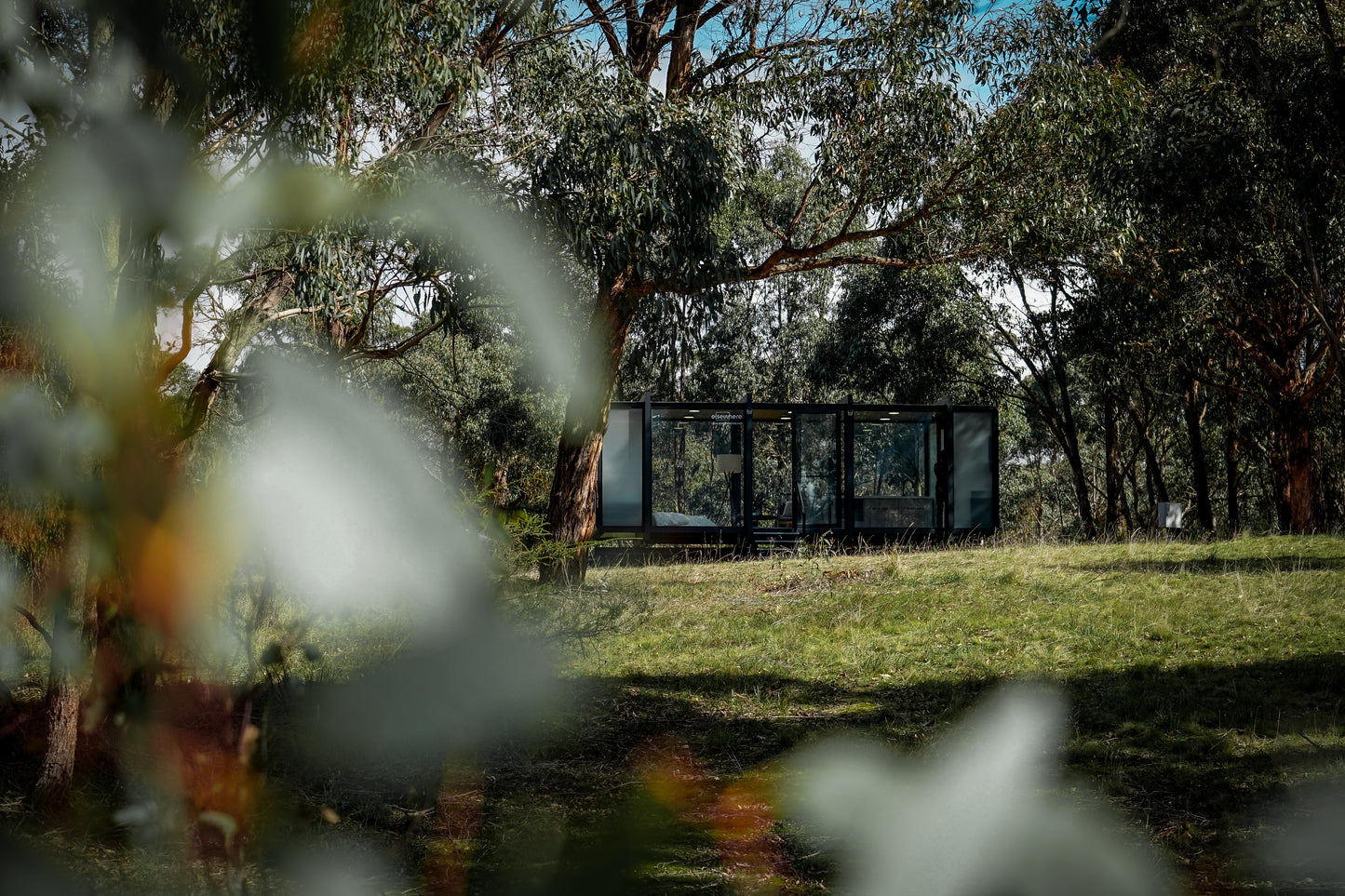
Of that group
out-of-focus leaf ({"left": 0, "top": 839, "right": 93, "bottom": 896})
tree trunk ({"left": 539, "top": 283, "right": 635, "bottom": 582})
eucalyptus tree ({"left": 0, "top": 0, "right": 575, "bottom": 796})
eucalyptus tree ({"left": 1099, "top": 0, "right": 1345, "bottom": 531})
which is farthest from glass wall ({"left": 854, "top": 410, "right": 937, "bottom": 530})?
out-of-focus leaf ({"left": 0, "top": 839, "right": 93, "bottom": 896})

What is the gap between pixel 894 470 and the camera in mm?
16953

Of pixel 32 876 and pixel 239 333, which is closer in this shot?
pixel 32 876

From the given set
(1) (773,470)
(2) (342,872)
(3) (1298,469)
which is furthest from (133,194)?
(3) (1298,469)

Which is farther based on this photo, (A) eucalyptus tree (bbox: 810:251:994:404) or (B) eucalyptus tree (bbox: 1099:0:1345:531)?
(A) eucalyptus tree (bbox: 810:251:994:404)

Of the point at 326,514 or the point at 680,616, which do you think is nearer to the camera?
the point at 326,514

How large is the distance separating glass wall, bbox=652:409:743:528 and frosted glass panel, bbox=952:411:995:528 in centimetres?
353

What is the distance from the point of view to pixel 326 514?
546 cm

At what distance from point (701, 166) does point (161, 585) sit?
5.74 metres

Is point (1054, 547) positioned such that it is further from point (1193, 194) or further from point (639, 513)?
point (639, 513)

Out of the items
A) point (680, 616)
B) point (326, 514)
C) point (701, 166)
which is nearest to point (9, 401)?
point (326, 514)

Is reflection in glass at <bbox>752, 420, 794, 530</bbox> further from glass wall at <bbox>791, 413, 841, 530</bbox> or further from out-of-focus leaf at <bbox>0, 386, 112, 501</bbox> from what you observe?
out-of-focus leaf at <bbox>0, 386, 112, 501</bbox>

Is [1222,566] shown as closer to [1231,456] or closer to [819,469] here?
[819,469]

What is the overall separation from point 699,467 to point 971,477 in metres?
4.41

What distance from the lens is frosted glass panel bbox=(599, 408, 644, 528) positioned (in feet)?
51.6
